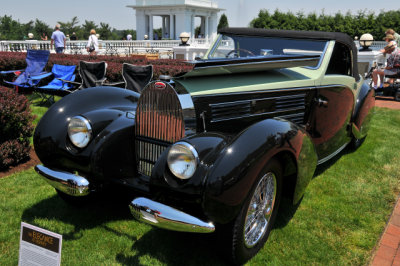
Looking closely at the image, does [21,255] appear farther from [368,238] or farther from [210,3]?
[210,3]

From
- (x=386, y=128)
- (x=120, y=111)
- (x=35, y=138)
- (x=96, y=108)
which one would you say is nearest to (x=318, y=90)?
(x=120, y=111)

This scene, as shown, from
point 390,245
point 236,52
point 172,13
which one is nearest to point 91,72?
point 236,52

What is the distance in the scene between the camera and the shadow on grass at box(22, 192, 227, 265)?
268cm

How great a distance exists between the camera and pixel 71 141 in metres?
2.99

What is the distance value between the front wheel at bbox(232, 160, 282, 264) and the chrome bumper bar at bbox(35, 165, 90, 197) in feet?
4.11

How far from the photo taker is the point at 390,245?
9.61ft

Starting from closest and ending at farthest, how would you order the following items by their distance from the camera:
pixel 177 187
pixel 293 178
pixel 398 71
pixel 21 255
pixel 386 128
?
pixel 21 255, pixel 177 187, pixel 293 178, pixel 386 128, pixel 398 71

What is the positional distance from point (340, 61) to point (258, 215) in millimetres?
2624

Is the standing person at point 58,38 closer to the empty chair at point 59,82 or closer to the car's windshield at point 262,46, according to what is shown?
the empty chair at point 59,82

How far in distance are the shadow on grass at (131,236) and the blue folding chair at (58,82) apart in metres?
4.80

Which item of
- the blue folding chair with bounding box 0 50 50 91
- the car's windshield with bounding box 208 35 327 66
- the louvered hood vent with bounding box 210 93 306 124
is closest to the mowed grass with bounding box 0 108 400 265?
the louvered hood vent with bounding box 210 93 306 124

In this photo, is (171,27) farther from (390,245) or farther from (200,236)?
(390,245)

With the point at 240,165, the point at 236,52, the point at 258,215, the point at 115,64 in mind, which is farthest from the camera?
the point at 115,64

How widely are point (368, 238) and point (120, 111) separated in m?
2.69
